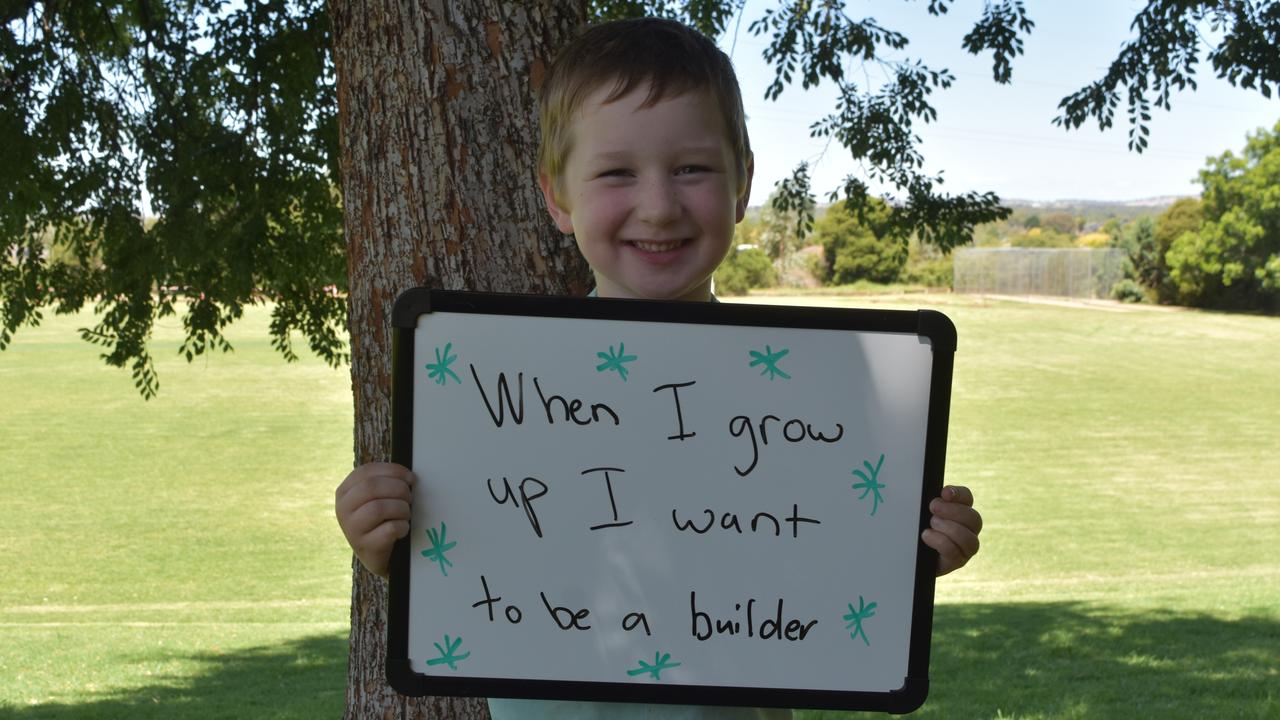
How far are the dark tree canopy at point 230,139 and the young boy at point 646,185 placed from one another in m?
5.46

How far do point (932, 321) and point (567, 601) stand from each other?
70 centimetres

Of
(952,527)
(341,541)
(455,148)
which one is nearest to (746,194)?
(952,527)

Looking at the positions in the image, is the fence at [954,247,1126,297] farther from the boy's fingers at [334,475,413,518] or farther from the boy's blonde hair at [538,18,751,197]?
the boy's fingers at [334,475,413,518]

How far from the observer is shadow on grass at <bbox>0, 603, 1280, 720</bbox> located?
6371 millimetres

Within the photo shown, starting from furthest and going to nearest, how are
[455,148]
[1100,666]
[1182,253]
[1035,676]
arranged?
[1182,253] → [1100,666] → [1035,676] → [455,148]

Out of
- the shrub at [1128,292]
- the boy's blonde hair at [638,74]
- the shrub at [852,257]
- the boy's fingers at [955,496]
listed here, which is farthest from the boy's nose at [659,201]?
the shrub at [1128,292]

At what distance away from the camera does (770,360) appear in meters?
1.81

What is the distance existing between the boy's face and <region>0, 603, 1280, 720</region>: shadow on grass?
15.9ft

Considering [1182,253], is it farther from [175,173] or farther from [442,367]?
[442,367]

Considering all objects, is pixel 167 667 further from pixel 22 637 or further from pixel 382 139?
pixel 382 139

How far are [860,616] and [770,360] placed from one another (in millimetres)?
422

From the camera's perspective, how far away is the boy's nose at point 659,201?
5.92ft

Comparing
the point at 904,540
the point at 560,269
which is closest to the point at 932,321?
the point at 904,540

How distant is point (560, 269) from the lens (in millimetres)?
2861
